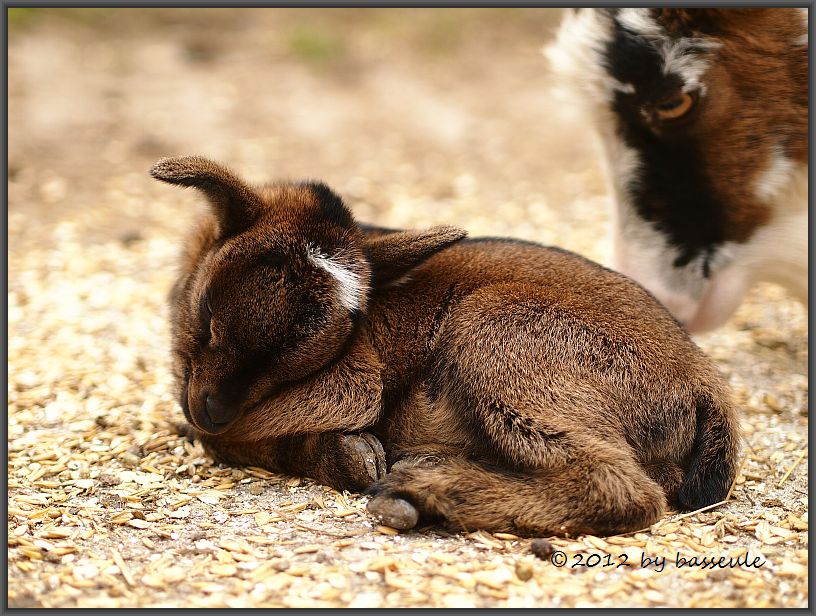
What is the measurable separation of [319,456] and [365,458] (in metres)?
0.25

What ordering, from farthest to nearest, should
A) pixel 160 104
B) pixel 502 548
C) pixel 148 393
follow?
pixel 160 104, pixel 148 393, pixel 502 548

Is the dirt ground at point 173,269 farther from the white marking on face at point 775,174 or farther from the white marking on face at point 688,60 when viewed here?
the white marking on face at point 775,174

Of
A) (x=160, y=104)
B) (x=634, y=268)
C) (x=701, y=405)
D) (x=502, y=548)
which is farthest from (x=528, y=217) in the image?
(x=502, y=548)

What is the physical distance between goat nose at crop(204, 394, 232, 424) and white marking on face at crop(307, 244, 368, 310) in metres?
0.70

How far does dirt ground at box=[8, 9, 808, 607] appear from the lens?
3533mm

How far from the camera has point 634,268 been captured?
217 inches

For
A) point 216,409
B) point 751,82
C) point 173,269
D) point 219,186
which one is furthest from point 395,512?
point 173,269

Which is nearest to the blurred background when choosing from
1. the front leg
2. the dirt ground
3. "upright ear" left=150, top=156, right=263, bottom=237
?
the dirt ground

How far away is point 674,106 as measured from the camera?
524cm

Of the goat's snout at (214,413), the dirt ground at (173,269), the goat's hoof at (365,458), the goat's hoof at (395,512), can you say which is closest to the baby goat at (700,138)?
the dirt ground at (173,269)

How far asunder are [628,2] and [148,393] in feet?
11.8

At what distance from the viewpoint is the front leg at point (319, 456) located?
13.9 feet

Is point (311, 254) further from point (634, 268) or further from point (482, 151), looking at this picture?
point (482, 151)

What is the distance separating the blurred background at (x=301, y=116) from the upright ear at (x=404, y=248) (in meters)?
4.05
